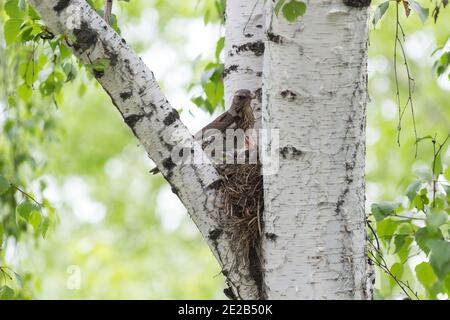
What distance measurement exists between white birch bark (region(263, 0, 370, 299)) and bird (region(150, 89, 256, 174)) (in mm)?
700

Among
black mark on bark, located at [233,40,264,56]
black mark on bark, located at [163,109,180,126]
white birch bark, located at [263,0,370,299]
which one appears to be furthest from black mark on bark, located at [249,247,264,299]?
black mark on bark, located at [233,40,264,56]

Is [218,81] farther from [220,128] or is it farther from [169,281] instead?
[169,281]

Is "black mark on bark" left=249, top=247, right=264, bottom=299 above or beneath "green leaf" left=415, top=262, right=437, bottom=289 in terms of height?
beneath

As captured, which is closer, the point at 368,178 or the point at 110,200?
the point at 368,178

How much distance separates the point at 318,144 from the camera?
193 centimetres

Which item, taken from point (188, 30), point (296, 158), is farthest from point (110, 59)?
point (188, 30)

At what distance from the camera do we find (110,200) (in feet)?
29.6

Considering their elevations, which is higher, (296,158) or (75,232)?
(75,232)

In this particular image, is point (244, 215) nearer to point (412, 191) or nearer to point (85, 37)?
point (412, 191)

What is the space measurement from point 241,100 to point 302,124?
798mm

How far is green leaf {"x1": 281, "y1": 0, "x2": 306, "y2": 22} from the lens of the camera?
1.74 meters

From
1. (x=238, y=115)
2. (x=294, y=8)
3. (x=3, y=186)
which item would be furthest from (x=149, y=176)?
(x=294, y=8)

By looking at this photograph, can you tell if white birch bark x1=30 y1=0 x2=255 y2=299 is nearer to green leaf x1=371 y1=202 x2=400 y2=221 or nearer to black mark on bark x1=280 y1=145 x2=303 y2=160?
black mark on bark x1=280 y1=145 x2=303 y2=160
